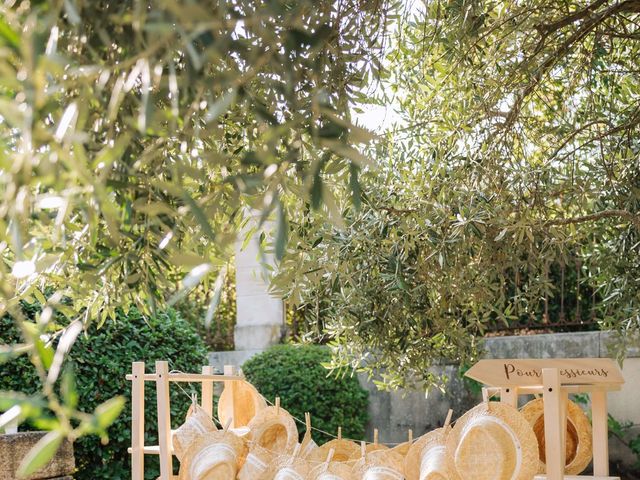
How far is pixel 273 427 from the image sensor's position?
461 cm

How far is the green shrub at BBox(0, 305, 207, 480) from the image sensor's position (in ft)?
19.0

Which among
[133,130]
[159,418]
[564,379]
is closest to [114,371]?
[159,418]

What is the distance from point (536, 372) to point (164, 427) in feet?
5.75

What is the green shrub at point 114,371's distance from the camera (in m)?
5.80

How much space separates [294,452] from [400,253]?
3.37ft

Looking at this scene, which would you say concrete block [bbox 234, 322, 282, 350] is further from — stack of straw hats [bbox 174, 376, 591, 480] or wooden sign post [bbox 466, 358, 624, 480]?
wooden sign post [bbox 466, 358, 624, 480]

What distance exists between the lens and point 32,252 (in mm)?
1512

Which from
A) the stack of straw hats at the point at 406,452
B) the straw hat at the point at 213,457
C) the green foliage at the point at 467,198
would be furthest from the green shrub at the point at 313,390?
the straw hat at the point at 213,457

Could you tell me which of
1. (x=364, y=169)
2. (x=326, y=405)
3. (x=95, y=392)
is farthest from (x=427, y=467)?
(x=326, y=405)

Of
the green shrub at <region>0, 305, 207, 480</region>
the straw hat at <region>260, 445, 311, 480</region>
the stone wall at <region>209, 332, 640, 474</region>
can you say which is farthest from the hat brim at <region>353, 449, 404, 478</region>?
the stone wall at <region>209, 332, 640, 474</region>

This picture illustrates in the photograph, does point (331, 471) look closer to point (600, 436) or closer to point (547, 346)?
point (600, 436)

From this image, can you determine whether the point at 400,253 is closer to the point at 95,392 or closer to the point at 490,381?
the point at 490,381

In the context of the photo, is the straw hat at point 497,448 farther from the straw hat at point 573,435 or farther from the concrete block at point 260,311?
the concrete block at point 260,311

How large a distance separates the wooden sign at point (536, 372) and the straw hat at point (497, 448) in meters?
0.19
